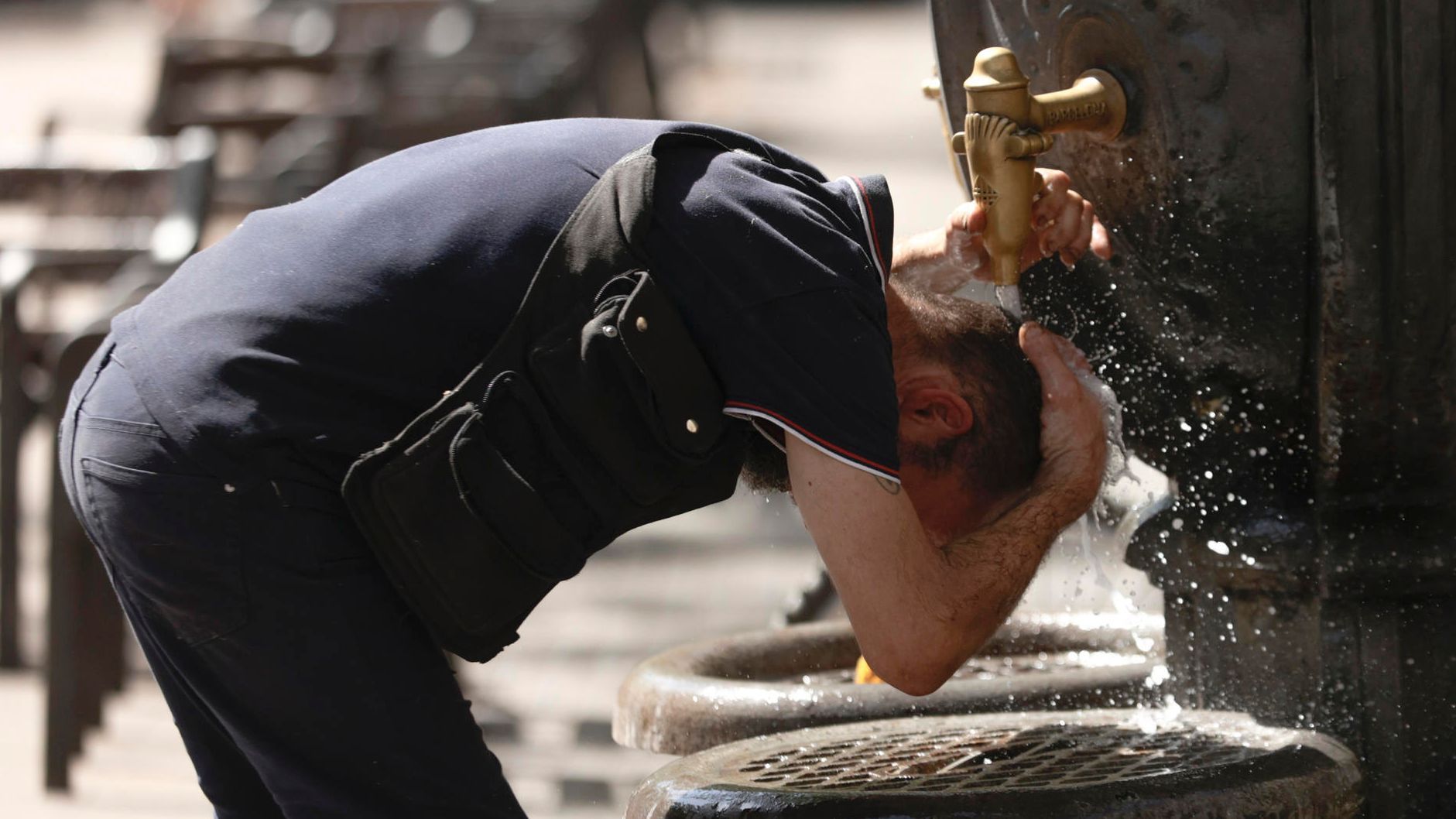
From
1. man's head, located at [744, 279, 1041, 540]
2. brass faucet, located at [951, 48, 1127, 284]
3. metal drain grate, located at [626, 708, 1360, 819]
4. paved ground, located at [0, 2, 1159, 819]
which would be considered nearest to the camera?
metal drain grate, located at [626, 708, 1360, 819]

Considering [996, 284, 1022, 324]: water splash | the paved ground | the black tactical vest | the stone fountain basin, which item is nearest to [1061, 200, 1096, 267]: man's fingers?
[996, 284, 1022, 324]: water splash

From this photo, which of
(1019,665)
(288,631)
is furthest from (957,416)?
(1019,665)

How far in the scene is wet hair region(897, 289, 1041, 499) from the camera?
2.36m

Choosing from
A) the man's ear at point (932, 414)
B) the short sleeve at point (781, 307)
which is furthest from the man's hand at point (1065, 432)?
the short sleeve at point (781, 307)

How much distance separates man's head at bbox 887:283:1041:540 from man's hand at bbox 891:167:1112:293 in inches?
5.1

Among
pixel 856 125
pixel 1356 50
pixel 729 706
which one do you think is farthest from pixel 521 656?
pixel 856 125

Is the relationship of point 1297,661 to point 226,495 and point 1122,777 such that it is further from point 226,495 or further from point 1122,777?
point 226,495

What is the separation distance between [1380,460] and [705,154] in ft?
3.13

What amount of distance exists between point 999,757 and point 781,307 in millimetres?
693

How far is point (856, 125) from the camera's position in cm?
1672

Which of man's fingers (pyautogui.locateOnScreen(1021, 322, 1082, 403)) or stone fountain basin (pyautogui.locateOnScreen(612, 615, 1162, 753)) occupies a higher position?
man's fingers (pyautogui.locateOnScreen(1021, 322, 1082, 403))

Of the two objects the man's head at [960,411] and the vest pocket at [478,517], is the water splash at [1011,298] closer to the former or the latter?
the man's head at [960,411]

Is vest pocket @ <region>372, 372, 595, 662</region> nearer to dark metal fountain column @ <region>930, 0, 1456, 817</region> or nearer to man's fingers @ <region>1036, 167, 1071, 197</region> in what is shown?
man's fingers @ <region>1036, 167, 1071, 197</region>

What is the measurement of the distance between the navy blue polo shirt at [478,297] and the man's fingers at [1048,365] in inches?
10.5
